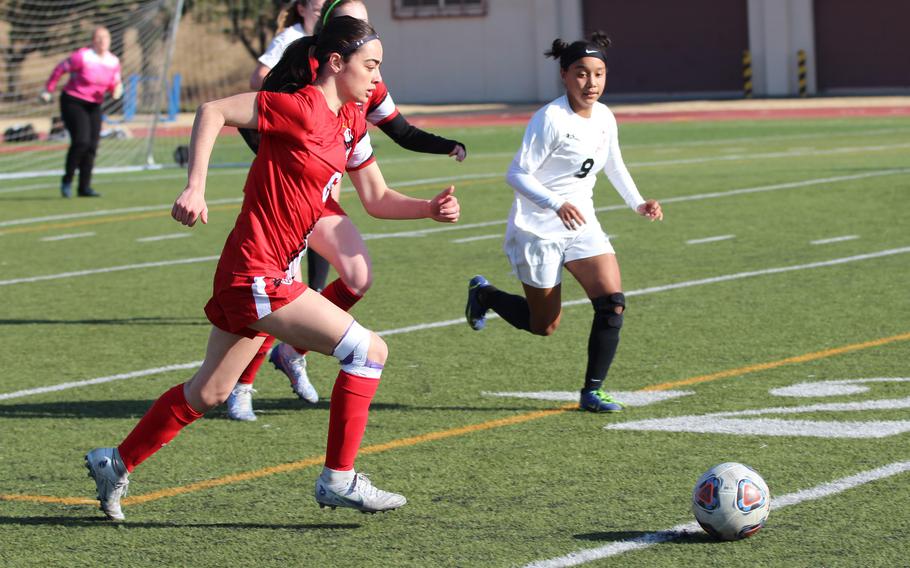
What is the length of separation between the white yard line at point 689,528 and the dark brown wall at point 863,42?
40.4 m

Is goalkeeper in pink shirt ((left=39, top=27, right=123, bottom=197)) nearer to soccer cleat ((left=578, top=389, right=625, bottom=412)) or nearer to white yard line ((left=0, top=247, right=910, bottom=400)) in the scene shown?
white yard line ((left=0, top=247, right=910, bottom=400))

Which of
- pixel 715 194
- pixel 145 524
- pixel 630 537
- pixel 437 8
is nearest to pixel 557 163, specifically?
pixel 630 537

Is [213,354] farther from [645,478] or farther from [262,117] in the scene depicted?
[645,478]

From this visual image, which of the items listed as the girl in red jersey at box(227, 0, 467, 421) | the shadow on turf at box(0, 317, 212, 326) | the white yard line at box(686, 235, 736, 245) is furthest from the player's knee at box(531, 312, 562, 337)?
the white yard line at box(686, 235, 736, 245)

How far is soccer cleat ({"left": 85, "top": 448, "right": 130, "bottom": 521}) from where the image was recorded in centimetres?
558

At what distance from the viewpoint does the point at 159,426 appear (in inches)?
220

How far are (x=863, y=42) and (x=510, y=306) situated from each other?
127ft

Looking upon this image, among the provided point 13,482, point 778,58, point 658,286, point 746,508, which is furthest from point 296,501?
point 778,58

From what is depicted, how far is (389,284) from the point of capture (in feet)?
39.5

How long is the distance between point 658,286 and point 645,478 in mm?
5498

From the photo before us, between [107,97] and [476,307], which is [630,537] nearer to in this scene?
[476,307]

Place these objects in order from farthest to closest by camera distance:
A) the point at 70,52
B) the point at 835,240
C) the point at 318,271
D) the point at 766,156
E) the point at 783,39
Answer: the point at 783,39 < the point at 70,52 < the point at 766,156 < the point at 835,240 < the point at 318,271

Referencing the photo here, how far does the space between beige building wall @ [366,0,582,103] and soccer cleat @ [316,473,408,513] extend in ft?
142

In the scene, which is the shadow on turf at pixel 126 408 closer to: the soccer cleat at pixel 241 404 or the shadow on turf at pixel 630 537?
the soccer cleat at pixel 241 404
